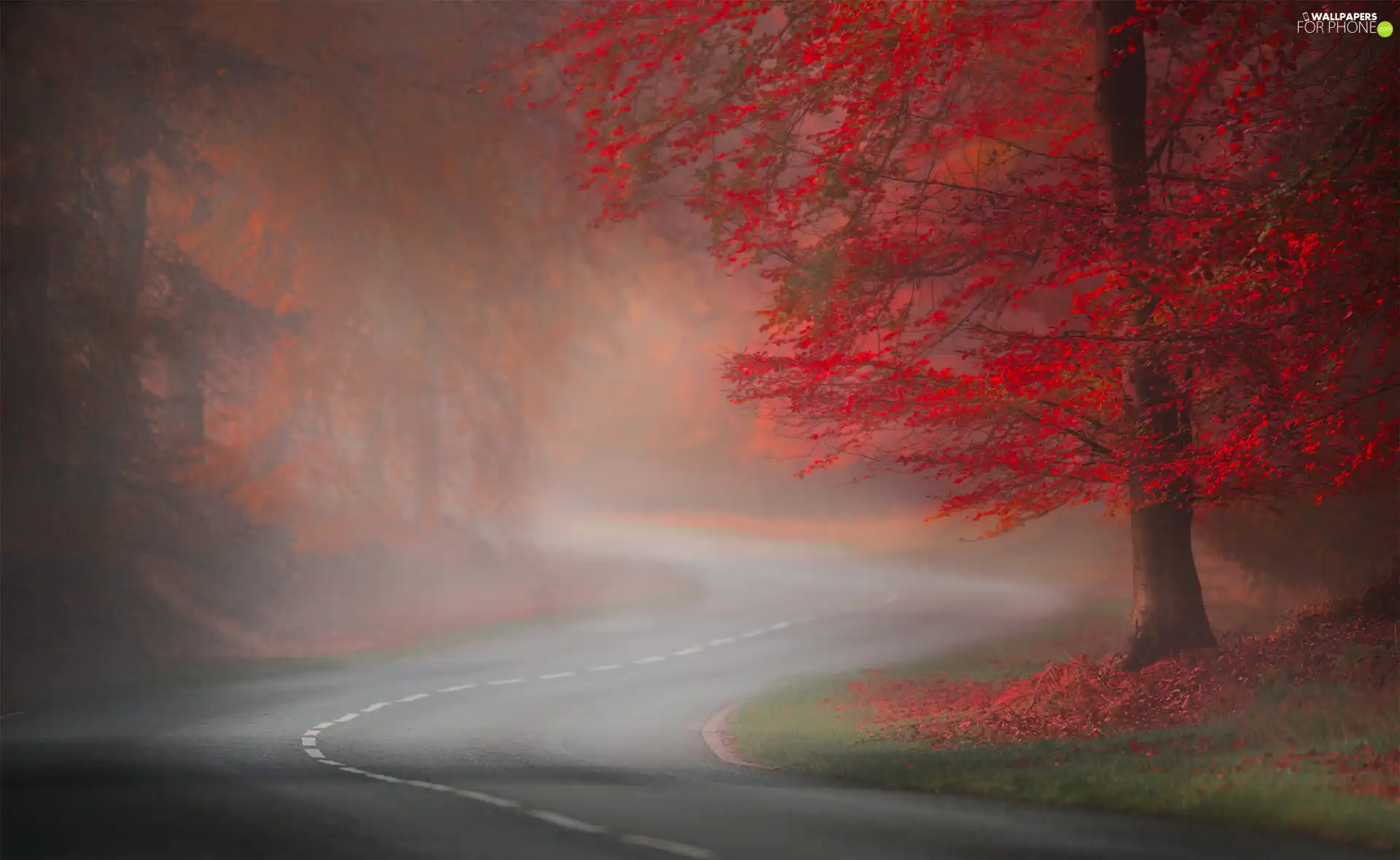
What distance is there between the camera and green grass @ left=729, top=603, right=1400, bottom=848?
10.3 m

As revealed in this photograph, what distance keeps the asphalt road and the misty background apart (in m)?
3.89

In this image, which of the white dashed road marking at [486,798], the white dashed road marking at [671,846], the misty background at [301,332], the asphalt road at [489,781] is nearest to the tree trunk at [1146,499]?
the misty background at [301,332]

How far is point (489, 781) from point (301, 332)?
663 inches

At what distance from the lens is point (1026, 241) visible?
14.5 metres

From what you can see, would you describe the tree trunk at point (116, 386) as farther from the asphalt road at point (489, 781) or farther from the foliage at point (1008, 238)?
the foliage at point (1008, 238)

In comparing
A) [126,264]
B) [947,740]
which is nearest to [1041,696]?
[947,740]

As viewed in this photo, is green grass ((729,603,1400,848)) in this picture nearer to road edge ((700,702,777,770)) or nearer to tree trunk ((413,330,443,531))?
road edge ((700,702,777,770))

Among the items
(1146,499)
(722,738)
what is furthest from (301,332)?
(1146,499)

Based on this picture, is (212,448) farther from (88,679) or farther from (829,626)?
(829,626)

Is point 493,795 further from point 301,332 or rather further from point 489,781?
point 301,332

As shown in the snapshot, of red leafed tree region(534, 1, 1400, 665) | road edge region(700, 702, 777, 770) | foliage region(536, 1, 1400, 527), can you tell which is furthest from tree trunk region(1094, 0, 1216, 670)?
road edge region(700, 702, 777, 770)

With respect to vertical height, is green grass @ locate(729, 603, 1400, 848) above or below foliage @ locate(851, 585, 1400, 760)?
below

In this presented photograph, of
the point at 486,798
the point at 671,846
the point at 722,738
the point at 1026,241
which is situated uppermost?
the point at 1026,241

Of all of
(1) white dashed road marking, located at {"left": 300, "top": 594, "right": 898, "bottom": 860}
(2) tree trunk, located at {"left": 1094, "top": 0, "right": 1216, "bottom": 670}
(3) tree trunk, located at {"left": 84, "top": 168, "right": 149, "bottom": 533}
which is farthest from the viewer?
(3) tree trunk, located at {"left": 84, "top": 168, "right": 149, "bottom": 533}
